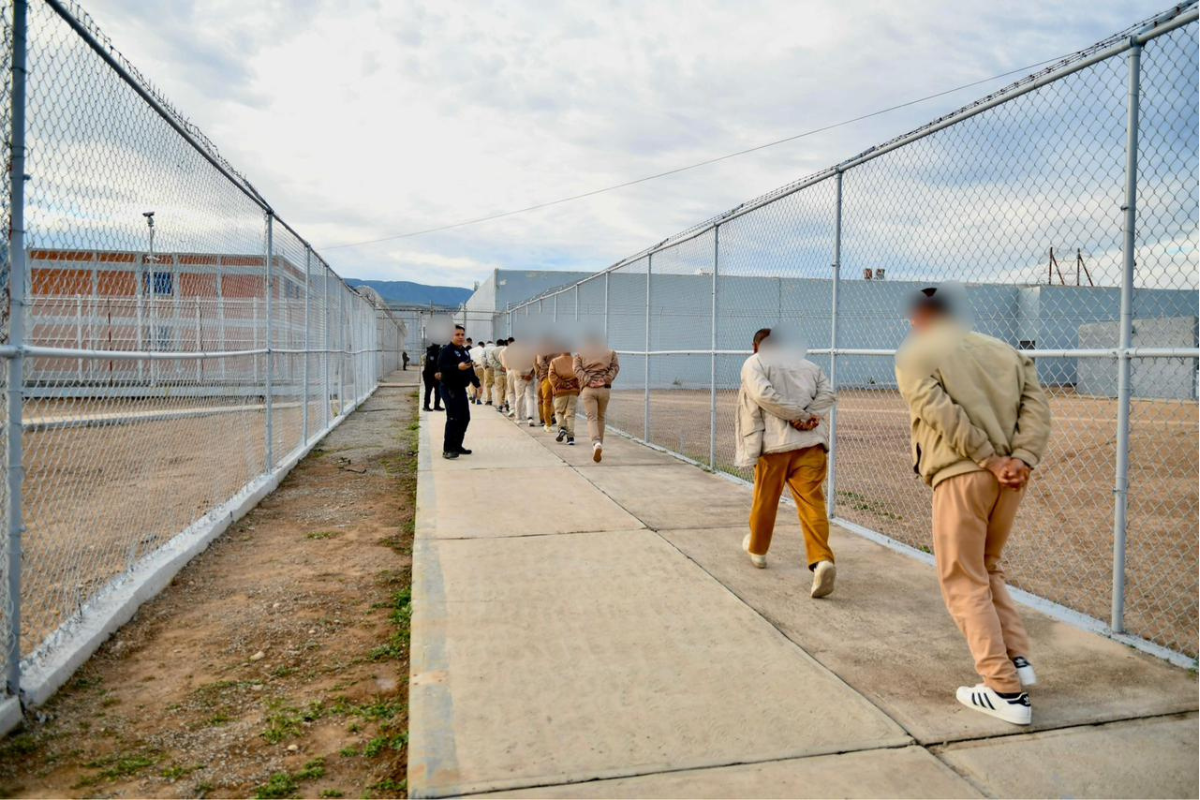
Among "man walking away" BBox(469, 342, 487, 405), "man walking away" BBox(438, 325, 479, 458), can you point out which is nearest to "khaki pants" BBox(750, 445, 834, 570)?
"man walking away" BBox(438, 325, 479, 458)

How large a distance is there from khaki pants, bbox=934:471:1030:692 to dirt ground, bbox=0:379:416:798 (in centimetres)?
231

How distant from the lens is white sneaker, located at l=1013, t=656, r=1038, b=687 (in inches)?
138

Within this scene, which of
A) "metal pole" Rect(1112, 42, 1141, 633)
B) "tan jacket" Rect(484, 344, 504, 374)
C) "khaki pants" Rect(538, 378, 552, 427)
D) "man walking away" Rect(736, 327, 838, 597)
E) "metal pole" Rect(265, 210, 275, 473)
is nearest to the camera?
"metal pole" Rect(1112, 42, 1141, 633)

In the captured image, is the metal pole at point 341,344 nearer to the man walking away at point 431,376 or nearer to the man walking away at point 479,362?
the man walking away at point 431,376

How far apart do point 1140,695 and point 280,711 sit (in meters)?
3.61

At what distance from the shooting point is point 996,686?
3332 millimetres

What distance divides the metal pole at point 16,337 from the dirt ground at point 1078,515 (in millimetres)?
5262

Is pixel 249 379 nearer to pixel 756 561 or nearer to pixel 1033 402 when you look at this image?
pixel 756 561

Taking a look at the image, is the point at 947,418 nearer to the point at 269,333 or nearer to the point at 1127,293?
the point at 1127,293

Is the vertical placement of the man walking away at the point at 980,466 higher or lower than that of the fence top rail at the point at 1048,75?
lower

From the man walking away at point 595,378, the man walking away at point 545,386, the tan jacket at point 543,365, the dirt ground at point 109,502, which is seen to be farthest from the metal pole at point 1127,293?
the tan jacket at point 543,365

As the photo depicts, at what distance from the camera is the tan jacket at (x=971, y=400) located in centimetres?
336

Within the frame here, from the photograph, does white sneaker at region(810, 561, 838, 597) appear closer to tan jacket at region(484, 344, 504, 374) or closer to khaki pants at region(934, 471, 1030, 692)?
khaki pants at region(934, 471, 1030, 692)

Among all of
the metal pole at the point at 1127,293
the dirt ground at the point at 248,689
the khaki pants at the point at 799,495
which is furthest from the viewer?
the khaki pants at the point at 799,495
